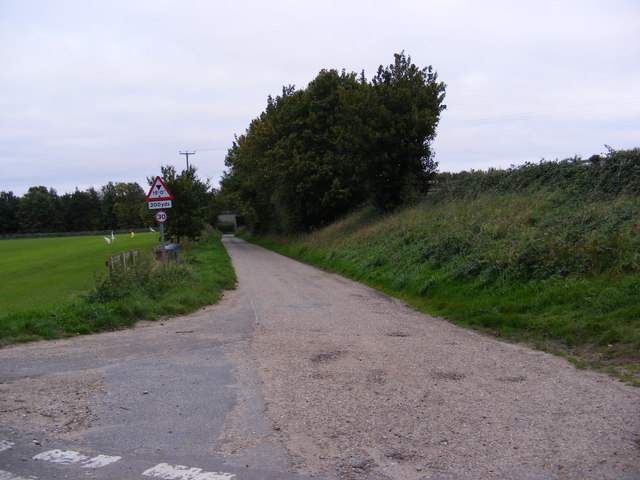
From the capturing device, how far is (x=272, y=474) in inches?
164

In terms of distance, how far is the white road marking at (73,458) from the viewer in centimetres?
441

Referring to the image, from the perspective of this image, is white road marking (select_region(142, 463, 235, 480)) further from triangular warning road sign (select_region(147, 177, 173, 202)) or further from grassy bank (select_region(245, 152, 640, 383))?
triangular warning road sign (select_region(147, 177, 173, 202))

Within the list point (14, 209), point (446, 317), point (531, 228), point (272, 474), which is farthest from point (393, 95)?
point (14, 209)

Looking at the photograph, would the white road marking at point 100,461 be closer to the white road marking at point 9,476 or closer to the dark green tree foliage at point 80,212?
the white road marking at point 9,476

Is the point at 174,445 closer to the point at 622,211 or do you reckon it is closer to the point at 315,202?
the point at 622,211

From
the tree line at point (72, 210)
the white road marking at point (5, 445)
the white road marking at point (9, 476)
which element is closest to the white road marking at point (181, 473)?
the white road marking at point (9, 476)

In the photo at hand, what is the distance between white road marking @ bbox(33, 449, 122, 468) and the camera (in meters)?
4.41

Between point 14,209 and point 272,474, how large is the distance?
141 meters

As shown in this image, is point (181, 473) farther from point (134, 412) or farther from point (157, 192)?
point (157, 192)

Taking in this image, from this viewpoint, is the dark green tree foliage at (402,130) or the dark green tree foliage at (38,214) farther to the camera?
the dark green tree foliage at (38,214)

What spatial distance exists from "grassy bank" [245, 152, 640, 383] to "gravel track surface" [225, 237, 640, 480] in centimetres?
99

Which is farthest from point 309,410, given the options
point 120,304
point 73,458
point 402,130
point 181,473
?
point 402,130

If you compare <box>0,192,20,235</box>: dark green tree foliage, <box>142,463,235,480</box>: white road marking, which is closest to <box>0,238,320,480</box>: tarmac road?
<box>142,463,235,480</box>: white road marking

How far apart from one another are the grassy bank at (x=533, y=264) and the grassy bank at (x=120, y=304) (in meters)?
5.69
